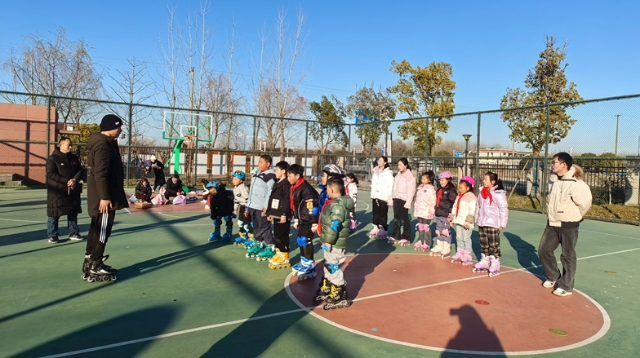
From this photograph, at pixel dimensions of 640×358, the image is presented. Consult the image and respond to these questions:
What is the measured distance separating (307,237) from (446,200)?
3.26 meters

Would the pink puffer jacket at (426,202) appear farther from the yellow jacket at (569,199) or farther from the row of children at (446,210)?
the yellow jacket at (569,199)

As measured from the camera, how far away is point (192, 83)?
28844mm

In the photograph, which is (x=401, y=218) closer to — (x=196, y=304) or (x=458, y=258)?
(x=458, y=258)

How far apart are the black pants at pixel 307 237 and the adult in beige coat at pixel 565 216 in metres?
3.44

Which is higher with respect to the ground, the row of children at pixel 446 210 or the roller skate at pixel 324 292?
the row of children at pixel 446 210

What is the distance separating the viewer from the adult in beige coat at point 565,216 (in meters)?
5.96

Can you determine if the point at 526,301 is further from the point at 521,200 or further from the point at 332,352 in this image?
the point at 521,200

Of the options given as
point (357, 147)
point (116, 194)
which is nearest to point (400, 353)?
point (116, 194)

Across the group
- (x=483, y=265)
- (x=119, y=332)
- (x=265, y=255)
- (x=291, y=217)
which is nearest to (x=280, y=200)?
(x=291, y=217)

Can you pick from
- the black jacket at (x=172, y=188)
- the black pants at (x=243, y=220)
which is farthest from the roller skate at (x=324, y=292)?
the black jacket at (x=172, y=188)

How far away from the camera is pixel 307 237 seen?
631 centimetres

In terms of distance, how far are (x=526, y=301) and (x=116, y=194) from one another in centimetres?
570

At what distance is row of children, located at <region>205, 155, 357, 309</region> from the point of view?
5330 mm

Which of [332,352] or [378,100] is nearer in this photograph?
[332,352]
